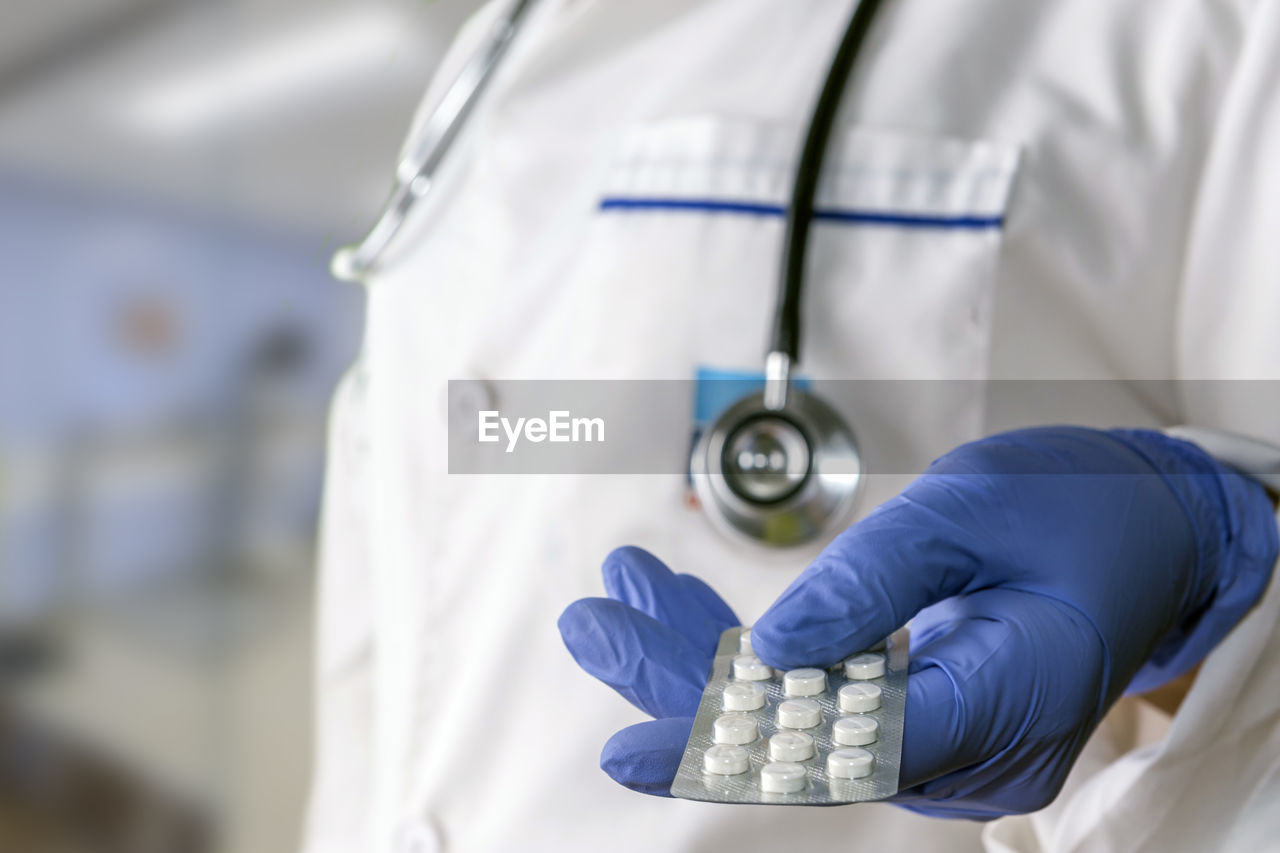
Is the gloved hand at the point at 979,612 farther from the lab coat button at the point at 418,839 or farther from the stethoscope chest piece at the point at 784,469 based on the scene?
the lab coat button at the point at 418,839

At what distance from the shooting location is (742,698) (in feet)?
0.97

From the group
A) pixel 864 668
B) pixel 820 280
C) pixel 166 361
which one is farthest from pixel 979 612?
pixel 166 361

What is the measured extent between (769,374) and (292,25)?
519 mm

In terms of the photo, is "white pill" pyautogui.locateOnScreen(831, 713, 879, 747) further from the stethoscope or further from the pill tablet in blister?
the stethoscope

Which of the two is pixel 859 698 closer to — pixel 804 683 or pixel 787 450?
pixel 804 683

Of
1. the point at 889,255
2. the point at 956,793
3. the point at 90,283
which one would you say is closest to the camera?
the point at 956,793

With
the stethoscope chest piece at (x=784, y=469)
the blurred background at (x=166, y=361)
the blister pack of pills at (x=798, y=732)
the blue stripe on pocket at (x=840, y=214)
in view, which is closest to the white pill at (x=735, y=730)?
the blister pack of pills at (x=798, y=732)

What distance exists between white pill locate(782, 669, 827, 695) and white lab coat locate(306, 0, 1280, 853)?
140 mm

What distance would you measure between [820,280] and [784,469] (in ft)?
0.33

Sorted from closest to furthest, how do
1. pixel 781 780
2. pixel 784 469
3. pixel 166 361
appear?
1. pixel 781 780
2. pixel 784 469
3. pixel 166 361

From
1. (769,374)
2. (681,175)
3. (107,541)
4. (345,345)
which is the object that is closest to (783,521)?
(769,374)

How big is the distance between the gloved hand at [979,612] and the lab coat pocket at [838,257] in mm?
90

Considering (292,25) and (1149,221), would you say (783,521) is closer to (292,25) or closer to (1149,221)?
(1149,221)

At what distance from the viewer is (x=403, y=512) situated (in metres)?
0.53
